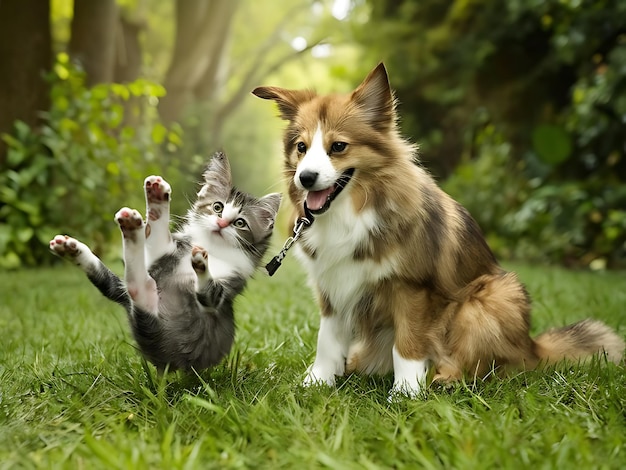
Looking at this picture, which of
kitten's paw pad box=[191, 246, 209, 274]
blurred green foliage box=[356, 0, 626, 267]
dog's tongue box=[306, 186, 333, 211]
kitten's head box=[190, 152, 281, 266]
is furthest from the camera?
blurred green foliage box=[356, 0, 626, 267]

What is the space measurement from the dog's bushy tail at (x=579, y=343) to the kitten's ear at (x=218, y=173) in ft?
5.71

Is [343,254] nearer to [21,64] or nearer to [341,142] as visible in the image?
[341,142]

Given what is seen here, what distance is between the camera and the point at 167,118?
15289mm

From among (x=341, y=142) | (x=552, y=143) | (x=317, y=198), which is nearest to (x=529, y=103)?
(x=552, y=143)

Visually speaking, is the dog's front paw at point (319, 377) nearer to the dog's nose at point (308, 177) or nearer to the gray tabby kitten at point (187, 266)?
the gray tabby kitten at point (187, 266)

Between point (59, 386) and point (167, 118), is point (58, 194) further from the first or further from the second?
point (167, 118)

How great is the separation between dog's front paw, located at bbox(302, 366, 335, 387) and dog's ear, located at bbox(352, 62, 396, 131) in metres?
1.17

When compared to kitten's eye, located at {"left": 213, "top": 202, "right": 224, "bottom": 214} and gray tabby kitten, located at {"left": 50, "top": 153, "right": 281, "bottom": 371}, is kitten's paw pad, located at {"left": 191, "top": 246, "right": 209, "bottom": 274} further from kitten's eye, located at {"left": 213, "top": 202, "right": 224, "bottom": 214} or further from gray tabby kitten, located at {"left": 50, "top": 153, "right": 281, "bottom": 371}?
kitten's eye, located at {"left": 213, "top": 202, "right": 224, "bottom": 214}

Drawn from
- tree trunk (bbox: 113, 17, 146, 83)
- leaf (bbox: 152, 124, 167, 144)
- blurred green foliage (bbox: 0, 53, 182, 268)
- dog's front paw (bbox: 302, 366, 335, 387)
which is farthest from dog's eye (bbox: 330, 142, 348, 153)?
tree trunk (bbox: 113, 17, 146, 83)

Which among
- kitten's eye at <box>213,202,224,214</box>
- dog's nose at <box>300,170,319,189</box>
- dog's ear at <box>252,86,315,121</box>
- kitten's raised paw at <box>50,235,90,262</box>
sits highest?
dog's ear at <box>252,86,315,121</box>

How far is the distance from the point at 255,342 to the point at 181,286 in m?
1.16

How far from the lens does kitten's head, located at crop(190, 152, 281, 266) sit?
2936mm

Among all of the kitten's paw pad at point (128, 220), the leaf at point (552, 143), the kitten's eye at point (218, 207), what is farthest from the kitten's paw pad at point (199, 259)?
the leaf at point (552, 143)

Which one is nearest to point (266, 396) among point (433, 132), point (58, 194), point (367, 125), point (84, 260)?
point (84, 260)
